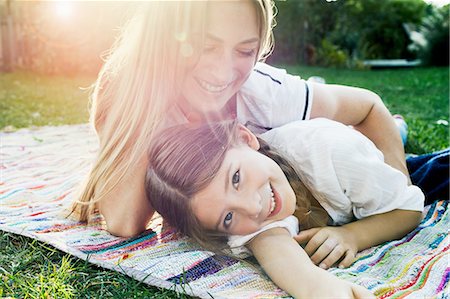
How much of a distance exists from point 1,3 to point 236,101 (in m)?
6.73

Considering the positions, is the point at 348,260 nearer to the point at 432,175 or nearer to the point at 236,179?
the point at 236,179

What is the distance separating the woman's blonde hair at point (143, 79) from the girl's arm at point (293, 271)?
0.56 metres

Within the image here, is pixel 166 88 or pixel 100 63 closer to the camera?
pixel 166 88

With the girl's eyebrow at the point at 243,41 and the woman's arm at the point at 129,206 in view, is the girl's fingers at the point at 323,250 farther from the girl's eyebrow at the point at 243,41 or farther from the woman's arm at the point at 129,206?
the girl's eyebrow at the point at 243,41

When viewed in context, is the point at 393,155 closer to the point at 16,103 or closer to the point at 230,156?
the point at 230,156

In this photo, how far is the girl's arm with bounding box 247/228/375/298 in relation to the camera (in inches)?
56.2

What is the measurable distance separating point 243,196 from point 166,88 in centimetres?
68

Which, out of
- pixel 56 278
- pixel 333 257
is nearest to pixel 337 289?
pixel 333 257

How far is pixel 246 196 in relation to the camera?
1624 mm

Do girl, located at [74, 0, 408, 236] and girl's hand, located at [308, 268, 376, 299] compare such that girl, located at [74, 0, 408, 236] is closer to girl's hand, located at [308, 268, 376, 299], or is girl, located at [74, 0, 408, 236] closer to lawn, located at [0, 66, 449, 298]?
lawn, located at [0, 66, 449, 298]

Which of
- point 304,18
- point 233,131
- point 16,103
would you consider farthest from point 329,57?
point 233,131

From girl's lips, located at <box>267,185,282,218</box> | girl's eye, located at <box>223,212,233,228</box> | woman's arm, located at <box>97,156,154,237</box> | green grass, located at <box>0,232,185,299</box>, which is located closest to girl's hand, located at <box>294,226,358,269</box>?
girl's lips, located at <box>267,185,282,218</box>

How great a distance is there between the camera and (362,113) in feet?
8.30

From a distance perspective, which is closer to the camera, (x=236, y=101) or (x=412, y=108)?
(x=236, y=101)
